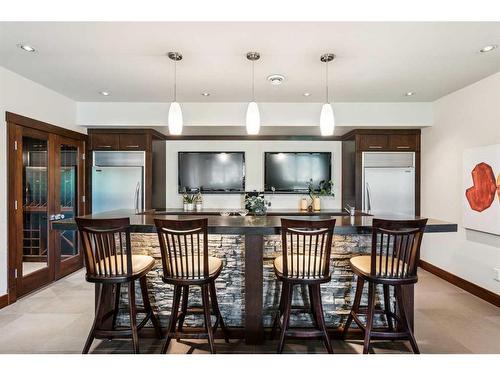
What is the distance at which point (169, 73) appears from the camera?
134 inches

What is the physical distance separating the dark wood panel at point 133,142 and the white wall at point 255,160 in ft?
2.71

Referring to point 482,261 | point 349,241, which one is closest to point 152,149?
point 349,241

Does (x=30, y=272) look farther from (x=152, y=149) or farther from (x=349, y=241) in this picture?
(x=349, y=241)

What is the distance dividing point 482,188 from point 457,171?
60 cm

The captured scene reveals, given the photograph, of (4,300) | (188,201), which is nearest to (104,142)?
(188,201)

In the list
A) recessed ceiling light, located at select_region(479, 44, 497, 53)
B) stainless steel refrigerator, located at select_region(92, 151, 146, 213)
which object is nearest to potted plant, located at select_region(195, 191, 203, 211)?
stainless steel refrigerator, located at select_region(92, 151, 146, 213)

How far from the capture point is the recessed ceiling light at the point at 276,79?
3.44 m

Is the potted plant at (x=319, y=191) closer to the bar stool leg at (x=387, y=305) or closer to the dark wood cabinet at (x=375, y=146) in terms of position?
the dark wood cabinet at (x=375, y=146)

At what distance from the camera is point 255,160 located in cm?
560

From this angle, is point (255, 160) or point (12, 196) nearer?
point (12, 196)

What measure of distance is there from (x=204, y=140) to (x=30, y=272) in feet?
10.9

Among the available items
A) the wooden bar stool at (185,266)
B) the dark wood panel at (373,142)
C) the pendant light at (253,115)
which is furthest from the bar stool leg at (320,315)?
the dark wood panel at (373,142)

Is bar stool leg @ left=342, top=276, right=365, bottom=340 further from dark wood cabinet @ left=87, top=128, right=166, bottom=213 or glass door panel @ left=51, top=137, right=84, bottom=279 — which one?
glass door panel @ left=51, top=137, right=84, bottom=279

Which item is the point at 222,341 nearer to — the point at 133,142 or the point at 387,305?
the point at 387,305
